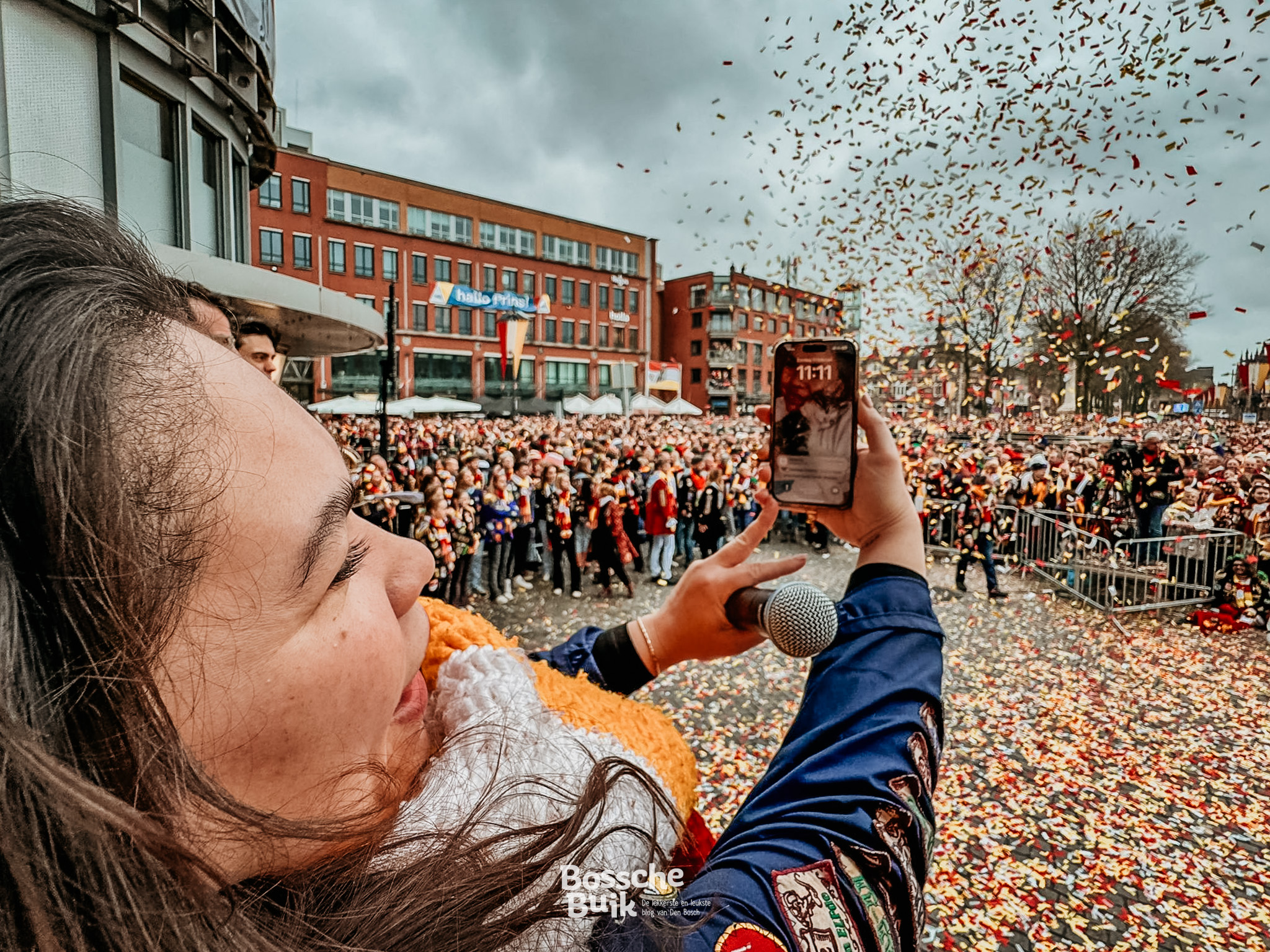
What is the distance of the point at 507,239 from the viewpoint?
170 feet

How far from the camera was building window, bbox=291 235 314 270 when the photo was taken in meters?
41.6

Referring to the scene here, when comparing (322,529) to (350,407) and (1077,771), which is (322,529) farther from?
(350,407)

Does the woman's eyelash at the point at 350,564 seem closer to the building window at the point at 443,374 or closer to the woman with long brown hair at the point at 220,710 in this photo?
the woman with long brown hair at the point at 220,710

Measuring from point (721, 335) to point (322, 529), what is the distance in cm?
6336

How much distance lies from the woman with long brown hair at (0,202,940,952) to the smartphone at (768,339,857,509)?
3.01ft

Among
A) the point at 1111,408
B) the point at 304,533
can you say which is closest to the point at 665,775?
the point at 304,533

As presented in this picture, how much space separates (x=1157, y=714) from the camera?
6.24m

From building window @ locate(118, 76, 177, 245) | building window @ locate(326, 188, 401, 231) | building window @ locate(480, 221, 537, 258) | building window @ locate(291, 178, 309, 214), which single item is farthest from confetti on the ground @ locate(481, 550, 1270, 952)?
building window @ locate(480, 221, 537, 258)

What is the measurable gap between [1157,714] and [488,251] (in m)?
51.3

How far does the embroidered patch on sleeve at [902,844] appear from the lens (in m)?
1.02

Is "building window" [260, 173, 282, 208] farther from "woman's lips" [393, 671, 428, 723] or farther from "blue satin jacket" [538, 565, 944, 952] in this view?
"blue satin jacket" [538, 565, 944, 952]

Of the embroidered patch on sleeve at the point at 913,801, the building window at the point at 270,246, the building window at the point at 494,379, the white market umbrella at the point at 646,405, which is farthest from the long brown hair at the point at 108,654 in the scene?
the building window at the point at 494,379

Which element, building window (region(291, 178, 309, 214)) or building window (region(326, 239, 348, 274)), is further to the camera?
building window (region(326, 239, 348, 274))

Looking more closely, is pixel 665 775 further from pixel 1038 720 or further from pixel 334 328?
pixel 334 328
